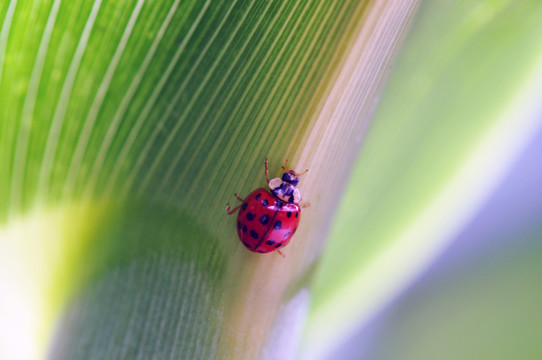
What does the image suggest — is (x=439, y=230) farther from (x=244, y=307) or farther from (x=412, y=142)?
(x=244, y=307)

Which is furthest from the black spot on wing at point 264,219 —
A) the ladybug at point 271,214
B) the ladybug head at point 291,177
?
the ladybug head at point 291,177

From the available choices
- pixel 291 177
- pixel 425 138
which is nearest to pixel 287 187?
pixel 291 177

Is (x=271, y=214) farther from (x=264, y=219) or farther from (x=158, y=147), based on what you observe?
(x=158, y=147)

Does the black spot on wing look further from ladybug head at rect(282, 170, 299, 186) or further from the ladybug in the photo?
ladybug head at rect(282, 170, 299, 186)

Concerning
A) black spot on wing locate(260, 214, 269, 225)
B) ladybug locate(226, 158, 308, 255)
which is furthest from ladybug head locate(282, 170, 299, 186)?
black spot on wing locate(260, 214, 269, 225)

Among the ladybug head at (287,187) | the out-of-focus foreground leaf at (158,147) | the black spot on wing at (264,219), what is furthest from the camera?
the black spot on wing at (264,219)

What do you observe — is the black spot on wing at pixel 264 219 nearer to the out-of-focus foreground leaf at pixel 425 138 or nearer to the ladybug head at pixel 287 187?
the ladybug head at pixel 287 187
